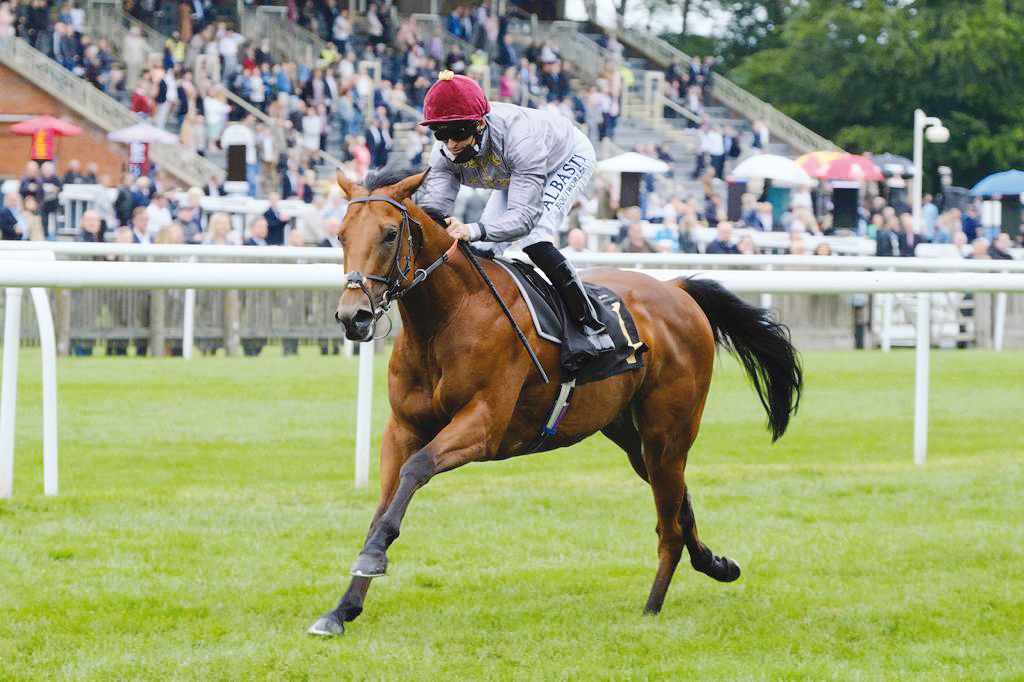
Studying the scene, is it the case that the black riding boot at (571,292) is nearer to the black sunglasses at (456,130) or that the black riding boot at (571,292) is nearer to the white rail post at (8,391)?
the black sunglasses at (456,130)

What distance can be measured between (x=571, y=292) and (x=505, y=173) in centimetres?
46

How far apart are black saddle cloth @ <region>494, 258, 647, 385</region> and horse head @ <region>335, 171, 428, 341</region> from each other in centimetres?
62

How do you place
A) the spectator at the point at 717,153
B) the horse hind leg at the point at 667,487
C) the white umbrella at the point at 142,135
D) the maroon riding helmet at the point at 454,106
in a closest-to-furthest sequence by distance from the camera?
the maroon riding helmet at the point at 454,106, the horse hind leg at the point at 667,487, the white umbrella at the point at 142,135, the spectator at the point at 717,153

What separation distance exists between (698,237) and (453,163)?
13568mm

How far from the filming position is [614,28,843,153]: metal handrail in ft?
111

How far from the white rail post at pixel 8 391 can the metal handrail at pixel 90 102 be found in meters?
17.0

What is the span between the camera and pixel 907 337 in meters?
18.1

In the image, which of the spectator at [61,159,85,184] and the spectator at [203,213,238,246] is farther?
the spectator at [61,159,85,184]

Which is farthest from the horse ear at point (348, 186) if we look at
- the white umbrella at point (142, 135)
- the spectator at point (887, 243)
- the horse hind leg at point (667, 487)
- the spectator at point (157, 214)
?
the white umbrella at point (142, 135)

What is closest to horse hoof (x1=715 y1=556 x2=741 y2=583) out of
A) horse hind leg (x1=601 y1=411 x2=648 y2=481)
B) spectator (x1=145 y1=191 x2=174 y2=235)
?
horse hind leg (x1=601 y1=411 x2=648 y2=481)

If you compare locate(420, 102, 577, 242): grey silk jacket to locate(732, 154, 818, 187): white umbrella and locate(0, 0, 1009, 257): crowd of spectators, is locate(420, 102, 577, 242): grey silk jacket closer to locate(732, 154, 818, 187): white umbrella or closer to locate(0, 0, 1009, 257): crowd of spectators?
locate(0, 0, 1009, 257): crowd of spectators

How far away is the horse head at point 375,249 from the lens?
4719 mm

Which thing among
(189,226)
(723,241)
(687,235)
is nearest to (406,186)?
(189,226)

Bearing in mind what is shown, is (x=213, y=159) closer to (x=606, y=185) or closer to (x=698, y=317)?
(x=606, y=185)
